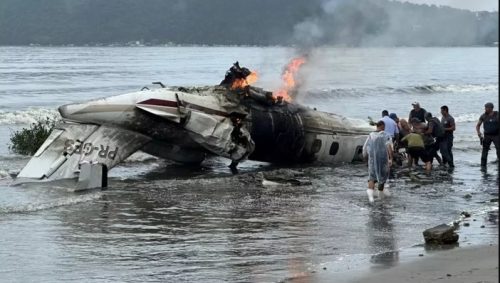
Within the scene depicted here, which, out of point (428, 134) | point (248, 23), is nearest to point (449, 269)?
point (428, 134)

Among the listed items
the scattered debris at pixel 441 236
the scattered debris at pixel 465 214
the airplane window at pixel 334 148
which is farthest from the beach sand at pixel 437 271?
the airplane window at pixel 334 148

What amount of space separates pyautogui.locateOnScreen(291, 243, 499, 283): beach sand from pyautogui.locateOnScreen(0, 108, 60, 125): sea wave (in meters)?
30.4

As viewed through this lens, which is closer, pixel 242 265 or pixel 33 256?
pixel 242 265

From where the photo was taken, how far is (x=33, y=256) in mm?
12141

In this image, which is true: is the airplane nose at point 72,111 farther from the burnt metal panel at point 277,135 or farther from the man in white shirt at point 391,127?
the man in white shirt at point 391,127

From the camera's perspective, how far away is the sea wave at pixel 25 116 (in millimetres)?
39688

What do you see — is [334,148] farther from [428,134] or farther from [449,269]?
[449,269]

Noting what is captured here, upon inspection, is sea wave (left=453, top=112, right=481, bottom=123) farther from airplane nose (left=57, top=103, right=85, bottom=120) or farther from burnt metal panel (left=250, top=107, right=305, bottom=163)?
airplane nose (left=57, top=103, right=85, bottom=120)

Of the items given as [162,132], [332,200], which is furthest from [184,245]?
[162,132]

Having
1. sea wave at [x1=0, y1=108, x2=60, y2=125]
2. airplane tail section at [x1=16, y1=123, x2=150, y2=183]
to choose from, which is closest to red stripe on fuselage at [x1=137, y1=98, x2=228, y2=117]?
airplane tail section at [x1=16, y1=123, x2=150, y2=183]

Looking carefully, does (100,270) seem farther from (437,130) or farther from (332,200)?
(437,130)

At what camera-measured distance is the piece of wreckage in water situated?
20672 mm

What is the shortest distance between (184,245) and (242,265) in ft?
5.81

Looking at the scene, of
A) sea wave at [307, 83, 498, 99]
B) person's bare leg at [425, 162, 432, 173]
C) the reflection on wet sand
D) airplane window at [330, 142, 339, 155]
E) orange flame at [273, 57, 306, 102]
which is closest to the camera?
the reflection on wet sand
